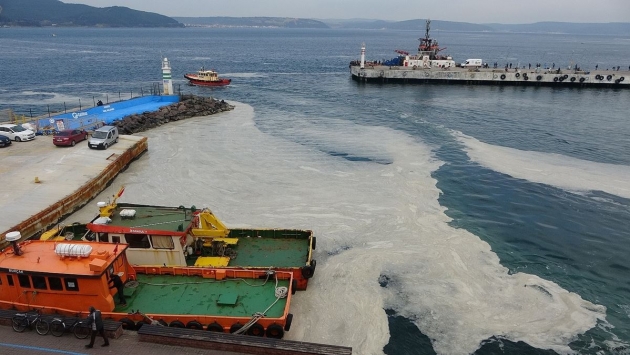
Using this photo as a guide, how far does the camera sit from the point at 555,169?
3428 centimetres

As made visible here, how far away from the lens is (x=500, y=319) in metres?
16.5

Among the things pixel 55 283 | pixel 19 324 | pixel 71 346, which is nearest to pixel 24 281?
pixel 55 283

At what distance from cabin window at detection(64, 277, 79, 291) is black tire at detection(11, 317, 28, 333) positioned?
4.52ft

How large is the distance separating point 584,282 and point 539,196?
10617 millimetres

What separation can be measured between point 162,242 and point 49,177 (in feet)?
51.5

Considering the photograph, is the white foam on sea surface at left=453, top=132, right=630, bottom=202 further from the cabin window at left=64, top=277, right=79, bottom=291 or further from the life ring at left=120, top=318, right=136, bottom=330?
the cabin window at left=64, top=277, right=79, bottom=291

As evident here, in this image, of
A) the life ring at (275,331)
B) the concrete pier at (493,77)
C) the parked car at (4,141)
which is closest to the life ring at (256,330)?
the life ring at (275,331)

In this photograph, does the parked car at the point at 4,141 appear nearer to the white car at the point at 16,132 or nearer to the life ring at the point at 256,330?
the white car at the point at 16,132

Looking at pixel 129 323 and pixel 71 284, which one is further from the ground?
pixel 71 284

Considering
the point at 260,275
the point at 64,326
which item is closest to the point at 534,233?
the point at 260,275

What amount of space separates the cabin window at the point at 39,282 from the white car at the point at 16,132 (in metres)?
27.5

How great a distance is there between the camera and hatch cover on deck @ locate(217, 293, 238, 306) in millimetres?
15008

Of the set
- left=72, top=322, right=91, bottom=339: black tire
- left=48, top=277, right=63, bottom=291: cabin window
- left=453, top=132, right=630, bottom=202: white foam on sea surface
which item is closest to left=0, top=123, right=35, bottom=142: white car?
left=48, top=277, right=63, bottom=291: cabin window

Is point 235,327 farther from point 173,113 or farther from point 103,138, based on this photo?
point 173,113
